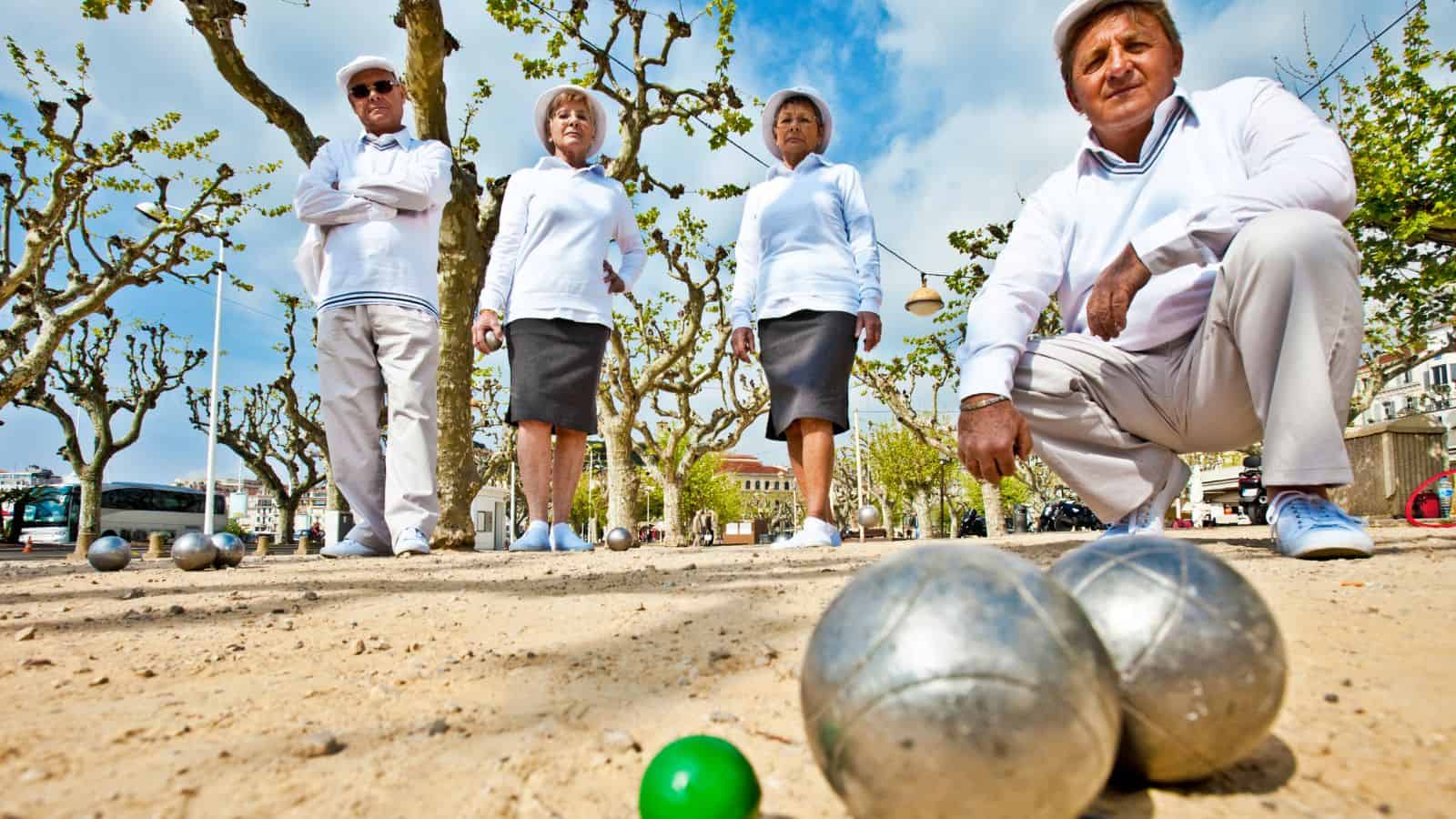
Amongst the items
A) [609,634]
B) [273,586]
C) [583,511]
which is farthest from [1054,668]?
[583,511]

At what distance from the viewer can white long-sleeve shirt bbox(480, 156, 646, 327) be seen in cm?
553

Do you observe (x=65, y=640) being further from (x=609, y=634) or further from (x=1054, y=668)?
(x=1054, y=668)

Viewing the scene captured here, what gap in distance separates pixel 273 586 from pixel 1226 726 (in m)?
3.81

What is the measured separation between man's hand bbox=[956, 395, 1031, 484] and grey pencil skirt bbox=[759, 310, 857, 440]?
2124 millimetres

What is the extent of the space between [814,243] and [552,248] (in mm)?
1773

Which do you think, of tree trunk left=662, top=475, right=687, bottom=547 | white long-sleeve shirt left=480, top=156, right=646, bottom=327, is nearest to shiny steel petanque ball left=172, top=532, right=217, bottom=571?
white long-sleeve shirt left=480, top=156, right=646, bottom=327

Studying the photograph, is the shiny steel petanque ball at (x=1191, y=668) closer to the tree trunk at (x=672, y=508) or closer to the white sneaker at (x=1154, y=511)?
the white sneaker at (x=1154, y=511)

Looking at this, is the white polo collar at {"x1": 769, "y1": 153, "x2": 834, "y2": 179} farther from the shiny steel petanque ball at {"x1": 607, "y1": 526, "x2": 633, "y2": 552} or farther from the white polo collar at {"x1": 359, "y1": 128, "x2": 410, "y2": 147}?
the shiny steel petanque ball at {"x1": 607, "y1": 526, "x2": 633, "y2": 552}

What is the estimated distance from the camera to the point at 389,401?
5324 millimetres

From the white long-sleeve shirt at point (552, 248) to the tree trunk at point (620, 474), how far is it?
11.8 m

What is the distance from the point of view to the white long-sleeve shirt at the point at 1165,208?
119 inches

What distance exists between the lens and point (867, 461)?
5450 centimetres

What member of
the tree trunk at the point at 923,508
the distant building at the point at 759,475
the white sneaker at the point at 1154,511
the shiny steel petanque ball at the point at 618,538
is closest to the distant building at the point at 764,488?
the distant building at the point at 759,475

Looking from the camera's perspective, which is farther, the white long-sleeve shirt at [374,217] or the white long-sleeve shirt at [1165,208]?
the white long-sleeve shirt at [374,217]
